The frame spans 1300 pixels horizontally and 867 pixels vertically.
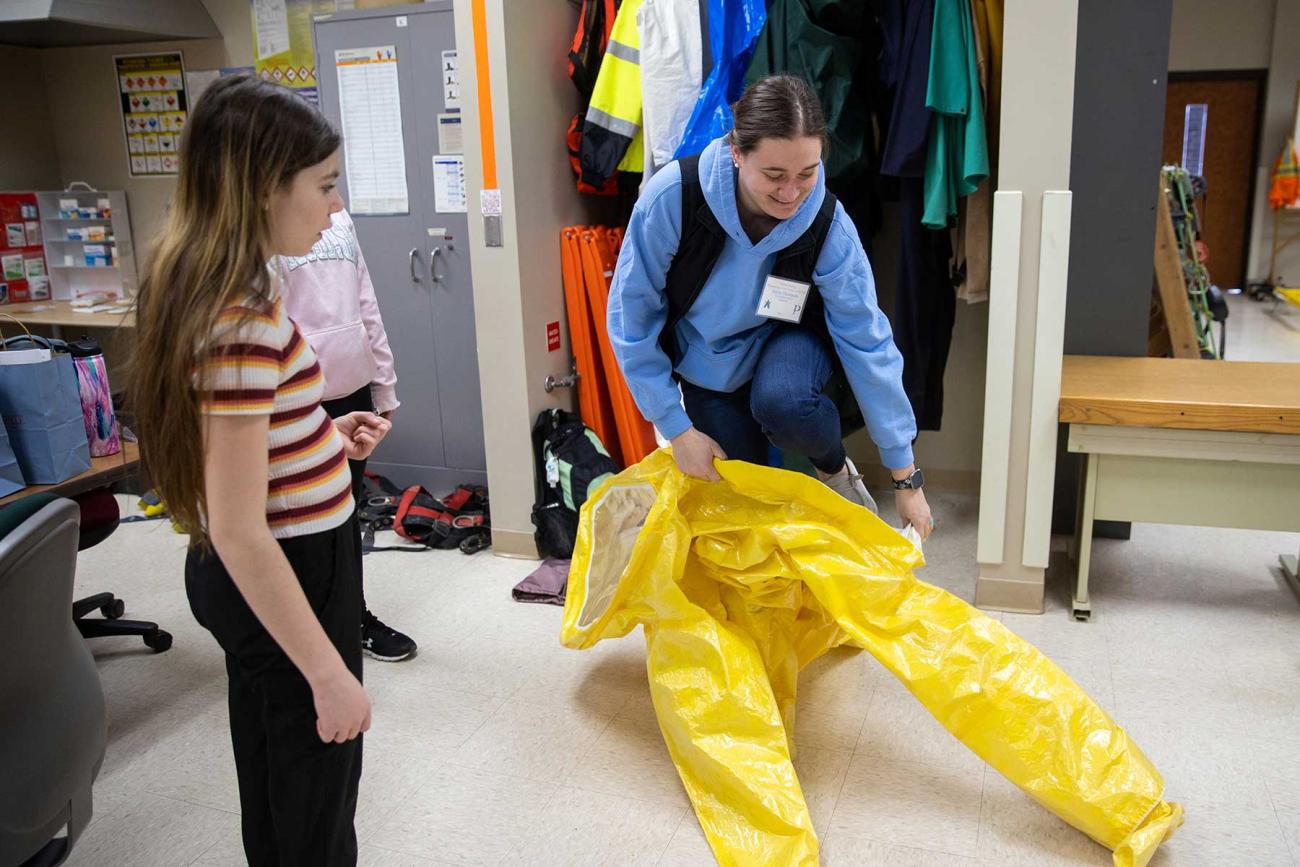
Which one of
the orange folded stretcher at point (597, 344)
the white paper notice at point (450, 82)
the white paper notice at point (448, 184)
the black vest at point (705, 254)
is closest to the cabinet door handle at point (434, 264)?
the white paper notice at point (448, 184)

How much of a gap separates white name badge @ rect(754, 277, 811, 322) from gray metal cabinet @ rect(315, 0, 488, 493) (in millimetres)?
1873

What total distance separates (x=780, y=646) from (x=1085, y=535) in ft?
3.23

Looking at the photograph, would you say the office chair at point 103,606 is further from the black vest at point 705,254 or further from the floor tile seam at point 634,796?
the black vest at point 705,254

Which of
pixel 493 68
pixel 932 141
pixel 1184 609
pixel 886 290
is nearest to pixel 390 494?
pixel 493 68

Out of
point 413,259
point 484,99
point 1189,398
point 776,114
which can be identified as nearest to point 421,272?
point 413,259

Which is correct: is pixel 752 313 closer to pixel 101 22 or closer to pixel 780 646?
pixel 780 646

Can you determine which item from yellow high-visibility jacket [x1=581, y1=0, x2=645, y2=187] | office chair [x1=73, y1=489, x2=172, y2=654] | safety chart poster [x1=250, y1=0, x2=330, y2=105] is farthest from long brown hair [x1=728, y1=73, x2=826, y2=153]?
safety chart poster [x1=250, y1=0, x2=330, y2=105]

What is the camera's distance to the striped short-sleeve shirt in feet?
3.34

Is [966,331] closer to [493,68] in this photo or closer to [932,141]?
[932,141]

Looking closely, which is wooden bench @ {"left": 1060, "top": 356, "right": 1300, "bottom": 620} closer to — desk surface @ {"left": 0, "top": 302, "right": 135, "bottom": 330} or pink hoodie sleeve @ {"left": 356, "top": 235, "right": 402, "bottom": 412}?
pink hoodie sleeve @ {"left": 356, "top": 235, "right": 402, "bottom": 412}

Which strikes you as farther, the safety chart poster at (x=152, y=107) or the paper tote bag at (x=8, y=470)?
the safety chart poster at (x=152, y=107)

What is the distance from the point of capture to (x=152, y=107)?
185 inches

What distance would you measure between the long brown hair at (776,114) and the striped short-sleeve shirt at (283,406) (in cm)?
90

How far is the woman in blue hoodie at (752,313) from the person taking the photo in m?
1.87
